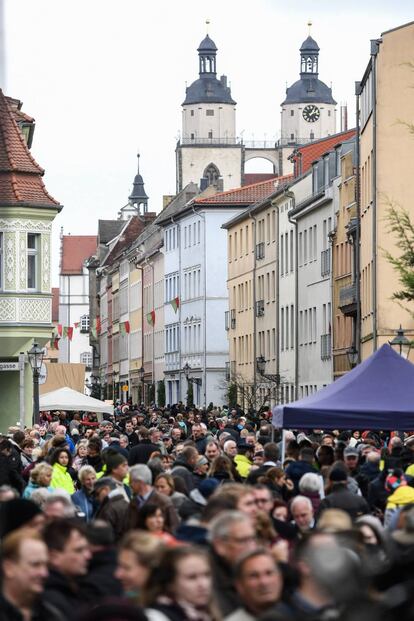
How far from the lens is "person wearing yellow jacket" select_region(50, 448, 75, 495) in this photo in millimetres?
19766

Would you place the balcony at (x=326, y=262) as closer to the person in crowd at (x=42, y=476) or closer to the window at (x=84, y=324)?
Result: the person in crowd at (x=42, y=476)

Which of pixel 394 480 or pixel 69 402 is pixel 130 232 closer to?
pixel 69 402

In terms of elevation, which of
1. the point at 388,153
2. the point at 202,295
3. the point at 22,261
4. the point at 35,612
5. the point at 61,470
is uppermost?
the point at 202,295

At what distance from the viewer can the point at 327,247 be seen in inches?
2665

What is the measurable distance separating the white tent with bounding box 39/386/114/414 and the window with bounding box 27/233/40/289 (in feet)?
12.1

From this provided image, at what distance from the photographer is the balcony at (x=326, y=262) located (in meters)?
66.8

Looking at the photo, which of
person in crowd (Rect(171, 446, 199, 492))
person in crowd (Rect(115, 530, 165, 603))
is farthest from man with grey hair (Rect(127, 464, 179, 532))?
person in crowd (Rect(115, 530, 165, 603))

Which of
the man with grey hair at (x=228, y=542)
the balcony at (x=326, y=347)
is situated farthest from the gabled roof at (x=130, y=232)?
the man with grey hair at (x=228, y=542)

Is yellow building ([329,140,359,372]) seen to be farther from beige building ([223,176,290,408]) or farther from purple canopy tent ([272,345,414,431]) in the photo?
purple canopy tent ([272,345,414,431])

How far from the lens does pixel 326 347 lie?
220ft

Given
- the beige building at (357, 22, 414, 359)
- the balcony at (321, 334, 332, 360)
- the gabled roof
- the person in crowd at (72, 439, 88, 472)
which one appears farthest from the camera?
the gabled roof

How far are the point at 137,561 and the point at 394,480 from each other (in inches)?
381

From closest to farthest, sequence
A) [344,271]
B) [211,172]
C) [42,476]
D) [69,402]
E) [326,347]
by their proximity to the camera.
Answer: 1. [42,476]
2. [69,402]
3. [344,271]
4. [326,347]
5. [211,172]

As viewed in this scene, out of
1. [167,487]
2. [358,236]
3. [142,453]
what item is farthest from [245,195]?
[167,487]
